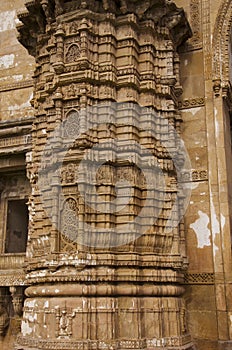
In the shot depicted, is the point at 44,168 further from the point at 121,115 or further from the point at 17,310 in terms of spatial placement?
the point at 17,310

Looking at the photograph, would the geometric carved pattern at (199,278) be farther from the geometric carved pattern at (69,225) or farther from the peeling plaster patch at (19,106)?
the peeling plaster patch at (19,106)

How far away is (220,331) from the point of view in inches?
386

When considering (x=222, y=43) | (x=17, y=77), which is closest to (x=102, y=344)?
(x=222, y=43)

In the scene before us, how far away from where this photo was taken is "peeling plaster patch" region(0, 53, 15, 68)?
15203 mm

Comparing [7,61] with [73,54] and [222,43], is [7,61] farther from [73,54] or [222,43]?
[222,43]

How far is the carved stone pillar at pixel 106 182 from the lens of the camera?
28.5 ft

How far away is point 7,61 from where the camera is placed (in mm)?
15258

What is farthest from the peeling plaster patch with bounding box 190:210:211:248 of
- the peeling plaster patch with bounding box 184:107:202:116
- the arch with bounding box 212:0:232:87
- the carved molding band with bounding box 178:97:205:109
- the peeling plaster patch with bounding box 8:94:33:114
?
the peeling plaster patch with bounding box 8:94:33:114

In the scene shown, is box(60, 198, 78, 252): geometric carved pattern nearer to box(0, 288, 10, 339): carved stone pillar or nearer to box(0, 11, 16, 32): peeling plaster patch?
box(0, 288, 10, 339): carved stone pillar

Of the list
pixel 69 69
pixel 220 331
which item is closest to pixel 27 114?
pixel 69 69

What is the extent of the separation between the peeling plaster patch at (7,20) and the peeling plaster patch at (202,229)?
9.27 m

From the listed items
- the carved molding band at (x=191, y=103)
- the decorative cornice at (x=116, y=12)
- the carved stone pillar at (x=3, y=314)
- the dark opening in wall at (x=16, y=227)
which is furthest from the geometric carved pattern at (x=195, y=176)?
the carved stone pillar at (x=3, y=314)

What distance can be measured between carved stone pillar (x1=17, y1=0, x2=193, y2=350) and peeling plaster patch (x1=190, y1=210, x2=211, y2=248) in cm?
45

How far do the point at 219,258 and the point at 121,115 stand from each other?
3.73 metres
